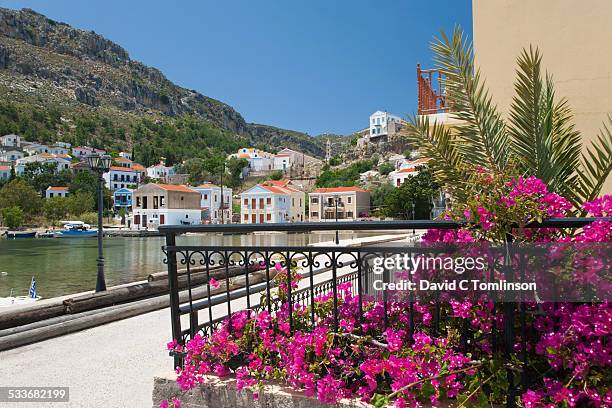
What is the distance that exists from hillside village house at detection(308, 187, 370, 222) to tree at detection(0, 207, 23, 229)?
46931mm

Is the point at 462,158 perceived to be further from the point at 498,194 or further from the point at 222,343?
the point at 222,343

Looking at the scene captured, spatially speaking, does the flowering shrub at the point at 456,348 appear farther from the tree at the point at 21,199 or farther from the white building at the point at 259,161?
the white building at the point at 259,161

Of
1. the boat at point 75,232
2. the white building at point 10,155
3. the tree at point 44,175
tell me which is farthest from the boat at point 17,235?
the white building at point 10,155

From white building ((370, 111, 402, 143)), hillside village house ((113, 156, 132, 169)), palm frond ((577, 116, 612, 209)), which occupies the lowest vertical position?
palm frond ((577, 116, 612, 209))

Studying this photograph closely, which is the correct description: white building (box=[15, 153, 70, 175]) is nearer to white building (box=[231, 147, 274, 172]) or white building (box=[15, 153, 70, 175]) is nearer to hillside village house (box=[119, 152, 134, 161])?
hillside village house (box=[119, 152, 134, 161])

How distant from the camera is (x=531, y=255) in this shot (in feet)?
6.50

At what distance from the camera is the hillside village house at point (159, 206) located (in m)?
74.6

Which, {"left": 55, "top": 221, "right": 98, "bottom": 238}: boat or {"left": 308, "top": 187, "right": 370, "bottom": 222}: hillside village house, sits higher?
{"left": 308, "top": 187, "right": 370, "bottom": 222}: hillside village house

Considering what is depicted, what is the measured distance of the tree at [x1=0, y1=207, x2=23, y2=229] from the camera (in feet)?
226

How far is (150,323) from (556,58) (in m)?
6.81

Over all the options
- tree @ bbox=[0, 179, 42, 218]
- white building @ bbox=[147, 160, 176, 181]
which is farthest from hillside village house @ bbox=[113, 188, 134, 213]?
white building @ bbox=[147, 160, 176, 181]

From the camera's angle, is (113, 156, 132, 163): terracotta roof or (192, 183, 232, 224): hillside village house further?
(113, 156, 132, 163): terracotta roof

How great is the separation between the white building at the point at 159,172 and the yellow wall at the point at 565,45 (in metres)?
119

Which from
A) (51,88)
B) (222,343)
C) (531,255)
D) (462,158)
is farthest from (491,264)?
(51,88)
